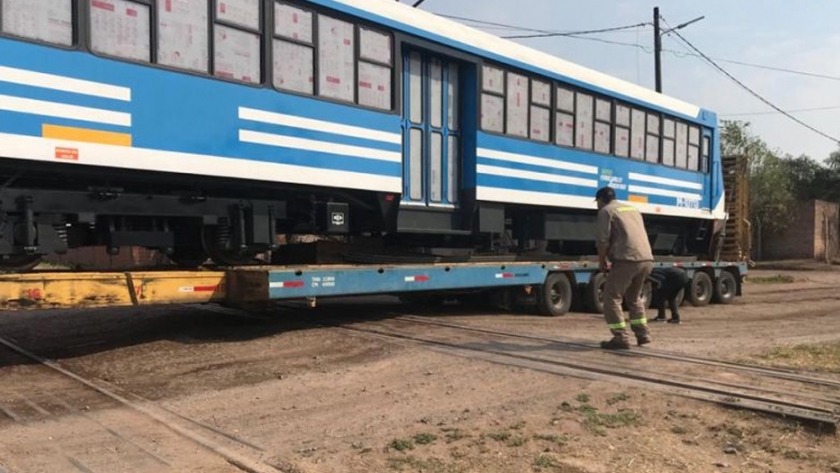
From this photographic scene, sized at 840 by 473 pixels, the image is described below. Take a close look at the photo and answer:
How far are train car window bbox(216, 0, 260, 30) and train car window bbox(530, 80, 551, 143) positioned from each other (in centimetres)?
505

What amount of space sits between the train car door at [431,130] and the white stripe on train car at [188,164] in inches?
25.8

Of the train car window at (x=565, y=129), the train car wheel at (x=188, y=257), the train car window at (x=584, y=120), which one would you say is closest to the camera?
the train car wheel at (x=188, y=257)

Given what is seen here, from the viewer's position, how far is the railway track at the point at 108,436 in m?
4.16

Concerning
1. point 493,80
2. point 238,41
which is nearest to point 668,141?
point 493,80

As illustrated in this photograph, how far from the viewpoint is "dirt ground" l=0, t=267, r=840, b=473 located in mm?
4168

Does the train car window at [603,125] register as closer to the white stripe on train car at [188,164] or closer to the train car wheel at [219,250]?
the white stripe on train car at [188,164]

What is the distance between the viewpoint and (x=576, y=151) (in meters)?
11.9

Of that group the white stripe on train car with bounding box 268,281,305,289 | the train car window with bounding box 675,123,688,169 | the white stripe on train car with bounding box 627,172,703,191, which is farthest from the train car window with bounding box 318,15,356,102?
the train car window with bounding box 675,123,688,169

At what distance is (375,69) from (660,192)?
309 inches

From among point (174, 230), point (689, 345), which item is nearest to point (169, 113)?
point (174, 230)

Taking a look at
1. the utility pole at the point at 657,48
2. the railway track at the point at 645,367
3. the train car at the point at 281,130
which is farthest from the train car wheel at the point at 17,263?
the utility pole at the point at 657,48

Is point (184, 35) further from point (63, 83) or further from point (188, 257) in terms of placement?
point (188, 257)

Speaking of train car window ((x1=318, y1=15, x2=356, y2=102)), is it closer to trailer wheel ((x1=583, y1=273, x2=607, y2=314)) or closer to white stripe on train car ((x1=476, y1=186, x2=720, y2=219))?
white stripe on train car ((x1=476, y1=186, x2=720, y2=219))

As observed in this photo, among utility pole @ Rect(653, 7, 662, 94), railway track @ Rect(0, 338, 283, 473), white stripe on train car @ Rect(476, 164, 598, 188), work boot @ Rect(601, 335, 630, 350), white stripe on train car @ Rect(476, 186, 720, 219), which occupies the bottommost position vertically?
railway track @ Rect(0, 338, 283, 473)
